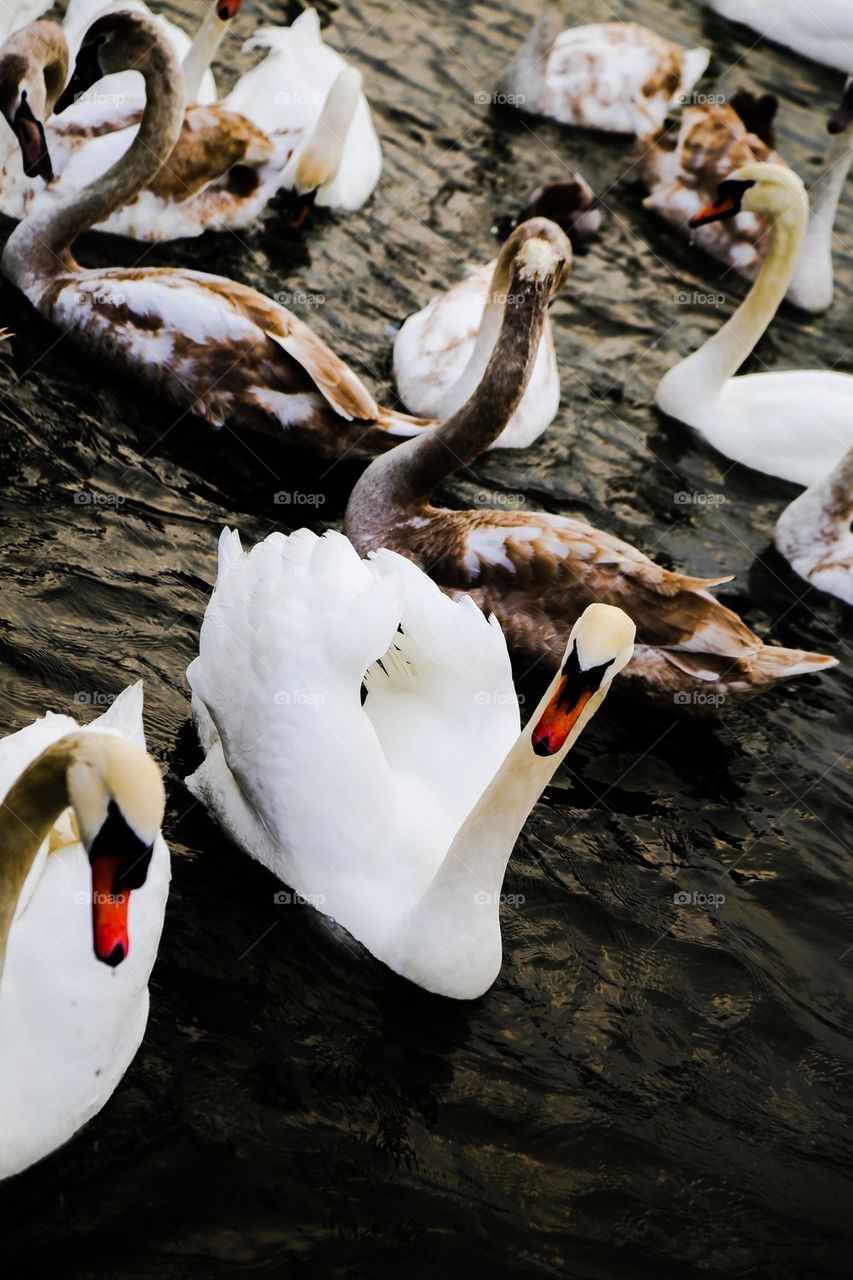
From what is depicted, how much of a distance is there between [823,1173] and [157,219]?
23.0 ft

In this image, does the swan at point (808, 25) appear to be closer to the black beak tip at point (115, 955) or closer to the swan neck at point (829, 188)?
the swan neck at point (829, 188)

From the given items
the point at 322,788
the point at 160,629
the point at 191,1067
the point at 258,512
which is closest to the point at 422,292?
the point at 258,512

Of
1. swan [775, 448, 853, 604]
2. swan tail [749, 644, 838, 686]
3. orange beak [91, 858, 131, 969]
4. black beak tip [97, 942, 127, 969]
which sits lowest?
swan [775, 448, 853, 604]

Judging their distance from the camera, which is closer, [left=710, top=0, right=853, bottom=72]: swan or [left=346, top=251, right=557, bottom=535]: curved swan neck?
[left=346, top=251, right=557, bottom=535]: curved swan neck

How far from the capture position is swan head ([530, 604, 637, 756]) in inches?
192

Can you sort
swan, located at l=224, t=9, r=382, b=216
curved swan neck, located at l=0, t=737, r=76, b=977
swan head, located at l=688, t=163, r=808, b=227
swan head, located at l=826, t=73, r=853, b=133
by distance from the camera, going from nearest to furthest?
1. curved swan neck, located at l=0, t=737, r=76, b=977
2. swan head, located at l=688, t=163, r=808, b=227
3. swan, located at l=224, t=9, r=382, b=216
4. swan head, located at l=826, t=73, r=853, b=133

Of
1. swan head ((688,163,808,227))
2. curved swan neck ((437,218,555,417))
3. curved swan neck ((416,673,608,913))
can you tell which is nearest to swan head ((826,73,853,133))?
swan head ((688,163,808,227))

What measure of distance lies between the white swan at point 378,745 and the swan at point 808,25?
1124cm

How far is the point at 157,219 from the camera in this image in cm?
973

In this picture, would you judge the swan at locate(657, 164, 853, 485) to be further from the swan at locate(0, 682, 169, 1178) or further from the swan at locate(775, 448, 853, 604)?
the swan at locate(0, 682, 169, 1178)

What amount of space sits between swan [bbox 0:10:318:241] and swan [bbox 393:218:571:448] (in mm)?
1629

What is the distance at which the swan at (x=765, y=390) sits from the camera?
372 inches

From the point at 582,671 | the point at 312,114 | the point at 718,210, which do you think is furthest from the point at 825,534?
the point at 312,114

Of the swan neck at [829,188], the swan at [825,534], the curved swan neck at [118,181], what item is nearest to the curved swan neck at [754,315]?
the swan at [825,534]
